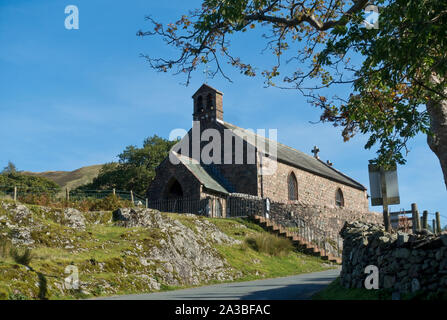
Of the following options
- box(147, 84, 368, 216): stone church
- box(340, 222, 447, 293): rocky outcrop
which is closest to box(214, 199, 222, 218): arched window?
box(147, 84, 368, 216): stone church

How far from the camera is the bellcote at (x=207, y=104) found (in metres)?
38.9

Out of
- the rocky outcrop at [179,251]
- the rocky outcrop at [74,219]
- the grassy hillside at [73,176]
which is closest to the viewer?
the rocky outcrop at [179,251]

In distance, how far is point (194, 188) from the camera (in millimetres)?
33312

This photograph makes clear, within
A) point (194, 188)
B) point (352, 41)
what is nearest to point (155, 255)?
point (352, 41)

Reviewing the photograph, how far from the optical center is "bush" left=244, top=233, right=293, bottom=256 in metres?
22.9

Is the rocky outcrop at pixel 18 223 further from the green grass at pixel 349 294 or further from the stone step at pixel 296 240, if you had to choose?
the stone step at pixel 296 240

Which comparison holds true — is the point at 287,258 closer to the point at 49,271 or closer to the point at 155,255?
the point at 155,255

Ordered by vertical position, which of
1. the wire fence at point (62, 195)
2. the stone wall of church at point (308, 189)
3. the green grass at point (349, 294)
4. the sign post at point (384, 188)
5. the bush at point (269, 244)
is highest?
the stone wall of church at point (308, 189)

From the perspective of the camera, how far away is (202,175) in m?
35.0

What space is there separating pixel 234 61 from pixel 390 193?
6.71 metres

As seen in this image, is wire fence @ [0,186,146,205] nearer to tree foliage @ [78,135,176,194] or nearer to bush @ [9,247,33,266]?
bush @ [9,247,33,266]

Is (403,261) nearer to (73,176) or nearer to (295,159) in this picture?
(295,159)

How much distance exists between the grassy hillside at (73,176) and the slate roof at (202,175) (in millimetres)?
61756

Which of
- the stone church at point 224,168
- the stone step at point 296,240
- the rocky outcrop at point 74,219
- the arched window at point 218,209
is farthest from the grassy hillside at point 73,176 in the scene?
the rocky outcrop at point 74,219
